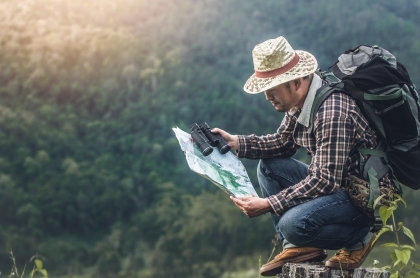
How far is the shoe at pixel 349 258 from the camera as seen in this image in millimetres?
2824

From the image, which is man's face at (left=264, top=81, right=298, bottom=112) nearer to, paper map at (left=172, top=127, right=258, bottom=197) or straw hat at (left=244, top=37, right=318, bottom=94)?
straw hat at (left=244, top=37, right=318, bottom=94)

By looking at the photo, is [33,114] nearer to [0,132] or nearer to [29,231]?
[0,132]

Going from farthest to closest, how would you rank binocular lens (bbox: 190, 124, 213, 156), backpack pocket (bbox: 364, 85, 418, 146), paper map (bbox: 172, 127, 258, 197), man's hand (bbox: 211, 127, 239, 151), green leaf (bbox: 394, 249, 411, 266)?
man's hand (bbox: 211, 127, 239, 151)
binocular lens (bbox: 190, 124, 213, 156)
paper map (bbox: 172, 127, 258, 197)
backpack pocket (bbox: 364, 85, 418, 146)
green leaf (bbox: 394, 249, 411, 266)

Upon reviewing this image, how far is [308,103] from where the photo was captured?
2.69 metres

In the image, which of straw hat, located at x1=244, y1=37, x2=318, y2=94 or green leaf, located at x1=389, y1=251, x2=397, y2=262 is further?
straw hat, located at x1=244, y1=37, x2=318, y2=94

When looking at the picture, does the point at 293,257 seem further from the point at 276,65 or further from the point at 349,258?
the point at 276,65

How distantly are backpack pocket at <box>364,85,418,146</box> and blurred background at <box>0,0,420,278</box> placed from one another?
150 ft

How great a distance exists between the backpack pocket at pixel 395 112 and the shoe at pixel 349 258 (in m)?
0.50

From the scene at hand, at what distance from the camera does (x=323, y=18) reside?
66.6m

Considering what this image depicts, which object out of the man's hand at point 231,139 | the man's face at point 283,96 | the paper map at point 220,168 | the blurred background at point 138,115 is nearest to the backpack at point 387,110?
the man's face at point 283,96

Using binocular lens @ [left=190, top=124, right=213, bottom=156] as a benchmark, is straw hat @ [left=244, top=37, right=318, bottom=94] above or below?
above

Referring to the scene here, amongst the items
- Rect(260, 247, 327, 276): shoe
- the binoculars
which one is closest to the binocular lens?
the binoculars

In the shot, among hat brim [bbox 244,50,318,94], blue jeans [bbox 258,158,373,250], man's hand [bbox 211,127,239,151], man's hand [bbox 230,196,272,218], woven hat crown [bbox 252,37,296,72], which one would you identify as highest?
woven hat crown [bbox 252,37,296,72]

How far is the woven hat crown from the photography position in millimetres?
2770
